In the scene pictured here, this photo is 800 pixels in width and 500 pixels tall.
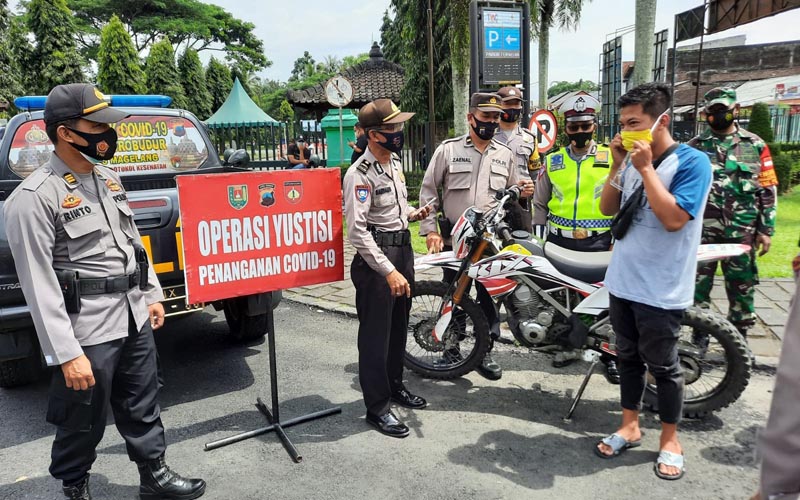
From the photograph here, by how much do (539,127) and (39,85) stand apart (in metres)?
21.1

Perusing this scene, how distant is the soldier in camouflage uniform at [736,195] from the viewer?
402 cm

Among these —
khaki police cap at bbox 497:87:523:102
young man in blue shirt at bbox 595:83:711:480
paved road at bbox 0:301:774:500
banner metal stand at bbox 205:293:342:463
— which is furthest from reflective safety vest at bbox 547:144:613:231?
banner metal stand at bbox 205:293:342:463

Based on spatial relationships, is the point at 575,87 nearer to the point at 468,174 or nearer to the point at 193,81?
the point at 193,81

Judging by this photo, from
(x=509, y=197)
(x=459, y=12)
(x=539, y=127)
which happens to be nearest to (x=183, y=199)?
(x=509, y=197)

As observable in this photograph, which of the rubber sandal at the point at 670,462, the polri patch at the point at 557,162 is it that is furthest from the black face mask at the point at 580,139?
the rubber sandal at the point at 670,462

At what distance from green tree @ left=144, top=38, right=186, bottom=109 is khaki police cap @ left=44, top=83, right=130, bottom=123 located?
2386 cm

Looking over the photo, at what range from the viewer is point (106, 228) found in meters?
2.49

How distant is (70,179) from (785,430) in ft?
8.68

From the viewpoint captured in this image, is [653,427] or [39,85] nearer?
[653,427]

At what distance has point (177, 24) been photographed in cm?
3366

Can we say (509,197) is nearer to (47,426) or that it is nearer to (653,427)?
Result: (653,427)

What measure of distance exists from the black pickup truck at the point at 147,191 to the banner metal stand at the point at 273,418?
28 cm

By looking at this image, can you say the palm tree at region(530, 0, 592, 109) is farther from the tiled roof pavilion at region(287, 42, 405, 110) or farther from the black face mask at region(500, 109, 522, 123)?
the black face mask at region(500, 109, 522, 123)

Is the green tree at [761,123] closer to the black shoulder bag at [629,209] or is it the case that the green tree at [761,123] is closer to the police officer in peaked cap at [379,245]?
the black shoulder bag at [629,209]
